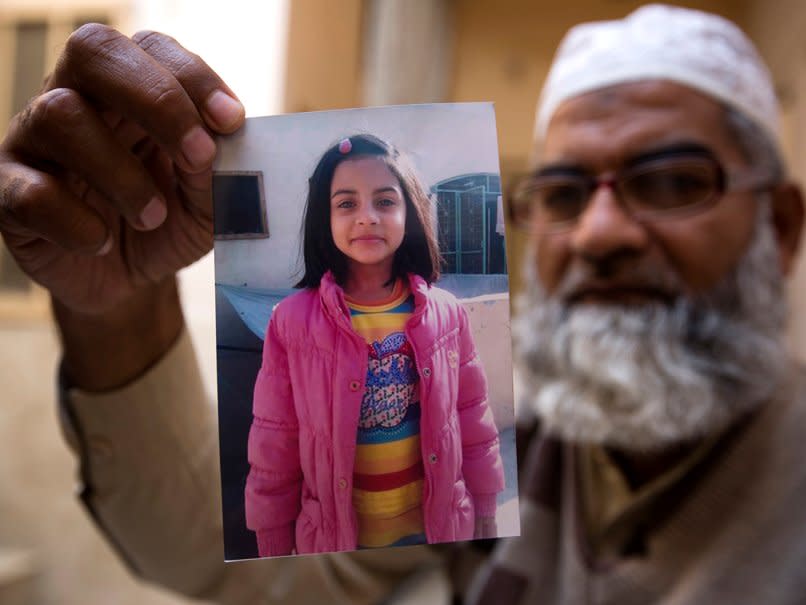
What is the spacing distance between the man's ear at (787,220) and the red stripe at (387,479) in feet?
3.87

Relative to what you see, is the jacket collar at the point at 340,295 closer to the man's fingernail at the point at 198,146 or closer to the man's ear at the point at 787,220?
the man's fingernail at the point at 198,146

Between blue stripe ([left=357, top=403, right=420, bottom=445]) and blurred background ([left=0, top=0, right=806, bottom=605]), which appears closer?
blue stripe ([left=357, top=403, right=420, bottom=445])

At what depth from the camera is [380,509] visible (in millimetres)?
316

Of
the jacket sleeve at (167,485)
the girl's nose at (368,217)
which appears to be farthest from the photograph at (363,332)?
the jacket sleeve at (167,485)

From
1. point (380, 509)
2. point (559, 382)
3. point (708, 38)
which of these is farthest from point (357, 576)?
point (708, 38)

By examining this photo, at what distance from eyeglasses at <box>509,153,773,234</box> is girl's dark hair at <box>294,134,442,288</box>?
71 cm

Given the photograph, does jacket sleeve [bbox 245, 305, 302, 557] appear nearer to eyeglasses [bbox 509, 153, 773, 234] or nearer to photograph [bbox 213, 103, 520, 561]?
photograph [bbox 213, 103, 520, 561]

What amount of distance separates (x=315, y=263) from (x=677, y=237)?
831 millimetres

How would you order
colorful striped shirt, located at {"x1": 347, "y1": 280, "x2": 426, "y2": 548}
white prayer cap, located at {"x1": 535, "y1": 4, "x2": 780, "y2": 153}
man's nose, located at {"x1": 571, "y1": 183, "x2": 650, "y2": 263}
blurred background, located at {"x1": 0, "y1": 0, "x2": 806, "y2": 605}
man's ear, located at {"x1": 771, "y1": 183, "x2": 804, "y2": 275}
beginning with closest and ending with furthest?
1. colorful striped shirt, located at {"x1": 347, "y1": 280, "x2": 426, "y2": 548}
2. blurred background, located at {"x1": 0, "y1": 0, "x2": 806, "y2": 605}
3. man's nose, located at {"x1": 571, "y1": 183, "x2": 650, "y2": 263}
4. white prayer cap, located at {"x1": 535, "y1": 4, "x2": 780, "y2": 153}
5. man's ear, located at {"x1": 771, "y1": 183, "x2": 804, "y2": 275}

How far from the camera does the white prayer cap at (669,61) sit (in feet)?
3.54

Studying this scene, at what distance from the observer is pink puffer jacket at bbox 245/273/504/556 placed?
307mm

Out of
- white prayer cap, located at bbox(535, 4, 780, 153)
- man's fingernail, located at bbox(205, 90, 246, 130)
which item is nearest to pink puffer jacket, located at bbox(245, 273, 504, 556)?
man's fingernail, located at bbox(205, 90, 246, 130)

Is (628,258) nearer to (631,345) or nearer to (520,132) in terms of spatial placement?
(631,345)

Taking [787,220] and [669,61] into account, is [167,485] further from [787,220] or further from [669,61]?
[787,220]
